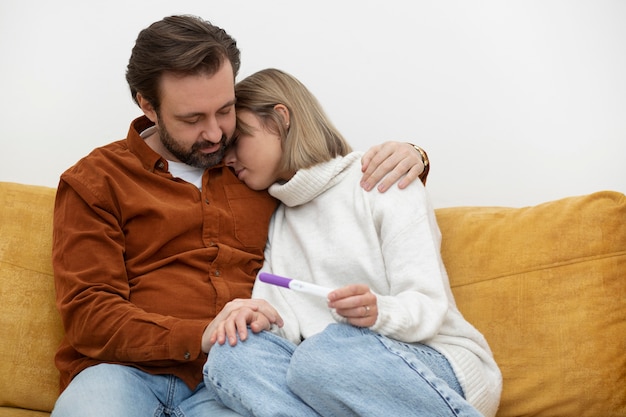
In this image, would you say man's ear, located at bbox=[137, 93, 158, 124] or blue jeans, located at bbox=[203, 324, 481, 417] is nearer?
blue jeans, located at bbox=[203, 324, 481, 417]

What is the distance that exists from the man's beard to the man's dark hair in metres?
0.07

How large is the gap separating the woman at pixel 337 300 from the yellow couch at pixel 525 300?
15 cm

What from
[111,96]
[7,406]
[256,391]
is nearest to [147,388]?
[256,391]

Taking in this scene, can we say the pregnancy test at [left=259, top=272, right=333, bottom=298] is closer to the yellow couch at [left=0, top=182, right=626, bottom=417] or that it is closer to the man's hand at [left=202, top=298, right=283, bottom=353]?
the man's hand at [left=202, top=298, right=283, bottom=353]

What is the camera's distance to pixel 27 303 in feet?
6.50

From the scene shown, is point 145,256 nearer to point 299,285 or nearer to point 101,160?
point 101,160

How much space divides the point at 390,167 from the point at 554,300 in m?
0.49

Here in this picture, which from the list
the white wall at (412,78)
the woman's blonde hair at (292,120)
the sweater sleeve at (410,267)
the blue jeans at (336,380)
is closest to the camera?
the blue jeans at (336,380)

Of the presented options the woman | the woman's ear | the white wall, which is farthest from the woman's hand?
the white wall

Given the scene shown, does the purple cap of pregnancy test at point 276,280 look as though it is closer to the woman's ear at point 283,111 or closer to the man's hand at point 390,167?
the man's hand at point 390,167

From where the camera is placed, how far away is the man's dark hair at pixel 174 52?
185 centimetres

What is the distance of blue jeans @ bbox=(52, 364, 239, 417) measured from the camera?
1.59 metres

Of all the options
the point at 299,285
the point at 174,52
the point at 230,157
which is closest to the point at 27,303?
the point at 230,157

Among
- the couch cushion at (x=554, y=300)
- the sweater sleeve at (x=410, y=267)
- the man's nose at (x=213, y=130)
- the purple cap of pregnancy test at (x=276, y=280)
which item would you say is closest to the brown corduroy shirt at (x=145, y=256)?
the man's nose at (x=213, y=130)
